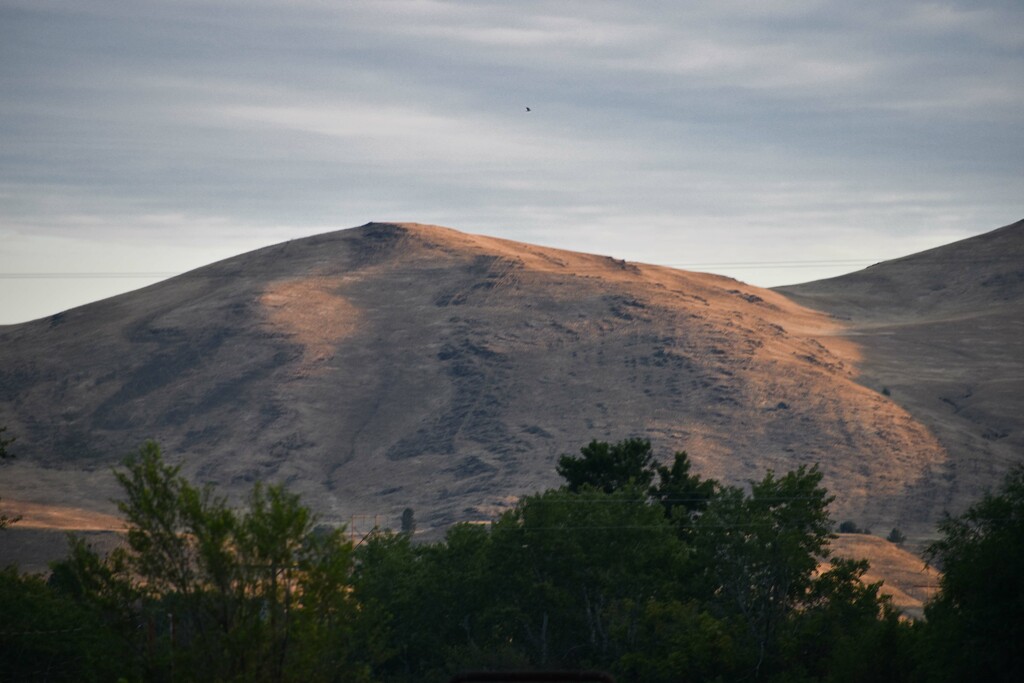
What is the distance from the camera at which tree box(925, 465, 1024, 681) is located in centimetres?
3922

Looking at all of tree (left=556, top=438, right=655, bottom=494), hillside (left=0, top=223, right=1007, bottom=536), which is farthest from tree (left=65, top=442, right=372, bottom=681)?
hillside (left=0, top=223, right=1007, bottom=536)

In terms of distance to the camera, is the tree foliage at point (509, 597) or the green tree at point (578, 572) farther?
the green tree at point (578, 572)

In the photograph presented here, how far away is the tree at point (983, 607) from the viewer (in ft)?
129

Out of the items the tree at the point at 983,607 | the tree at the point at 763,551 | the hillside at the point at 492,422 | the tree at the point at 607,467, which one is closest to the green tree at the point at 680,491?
the tree at the point at 607,467

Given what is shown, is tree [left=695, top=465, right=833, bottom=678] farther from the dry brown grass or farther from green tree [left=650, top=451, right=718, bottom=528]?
the dry brown grass

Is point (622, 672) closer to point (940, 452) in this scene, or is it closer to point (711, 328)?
point (940, 452)

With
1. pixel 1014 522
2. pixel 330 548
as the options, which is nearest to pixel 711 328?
pixel 1014 522

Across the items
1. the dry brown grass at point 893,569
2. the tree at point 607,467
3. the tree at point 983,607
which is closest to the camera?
the tree at point 983,607

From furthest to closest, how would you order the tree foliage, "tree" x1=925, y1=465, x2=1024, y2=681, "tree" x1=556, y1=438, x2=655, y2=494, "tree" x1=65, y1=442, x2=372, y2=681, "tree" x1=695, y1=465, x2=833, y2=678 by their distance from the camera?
1. "tree" x1=556, y1=438, x2=655, y2=494
2. "tree" x1=695, y1=465, x2=833, y2=678
3. "tree" x1=925, y1=465, x2=1024, y2=681
4. the tree foliage
5. "tree" x1=65, y1=442, x2=372, y2=681

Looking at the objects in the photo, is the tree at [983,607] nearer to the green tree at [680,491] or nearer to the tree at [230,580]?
the tree at [230,580]

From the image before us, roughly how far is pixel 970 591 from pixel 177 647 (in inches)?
993

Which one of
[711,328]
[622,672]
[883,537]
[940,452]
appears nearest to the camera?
[622,672]

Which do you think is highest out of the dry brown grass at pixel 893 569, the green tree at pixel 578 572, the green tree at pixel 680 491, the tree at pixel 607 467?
the tree at pixel 607 467

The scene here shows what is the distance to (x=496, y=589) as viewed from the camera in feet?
208
